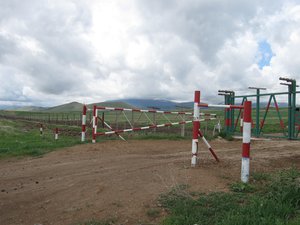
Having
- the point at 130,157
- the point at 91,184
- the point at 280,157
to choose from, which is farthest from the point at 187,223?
the point at 280,157

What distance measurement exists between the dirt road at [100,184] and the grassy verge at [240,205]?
28 centimetres

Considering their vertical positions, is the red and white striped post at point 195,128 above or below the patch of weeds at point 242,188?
above

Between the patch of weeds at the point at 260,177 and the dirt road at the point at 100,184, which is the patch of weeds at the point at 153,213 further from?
the patch of weeds at the point at 260,177

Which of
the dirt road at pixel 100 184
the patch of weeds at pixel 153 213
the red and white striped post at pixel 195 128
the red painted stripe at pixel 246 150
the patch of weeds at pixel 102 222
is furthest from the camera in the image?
the red and white striped post at pixel 195 128

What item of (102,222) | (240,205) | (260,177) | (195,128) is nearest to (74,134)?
(195,128)

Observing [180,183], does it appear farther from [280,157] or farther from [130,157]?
[280,157]

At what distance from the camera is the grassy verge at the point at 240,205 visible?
11.2 feet

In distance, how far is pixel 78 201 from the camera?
4.46 meters

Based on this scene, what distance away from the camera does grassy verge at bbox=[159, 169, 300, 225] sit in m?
A: 3.40

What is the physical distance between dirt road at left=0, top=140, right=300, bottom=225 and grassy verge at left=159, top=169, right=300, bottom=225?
0.28 m

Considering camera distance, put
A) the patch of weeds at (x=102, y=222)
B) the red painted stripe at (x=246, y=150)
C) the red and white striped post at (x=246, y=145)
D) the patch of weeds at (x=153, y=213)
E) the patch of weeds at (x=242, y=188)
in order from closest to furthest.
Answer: the patch of weeds at (x=102, y=222)
the patch of weeds at (x=153, y=213)
the patch of weeds at (x=242, y=188)
the red and white striped post at (x=246, y=145)
the red painted stripe at (x=246, y=150)

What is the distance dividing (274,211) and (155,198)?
5.15 feet

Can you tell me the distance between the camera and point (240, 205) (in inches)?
153

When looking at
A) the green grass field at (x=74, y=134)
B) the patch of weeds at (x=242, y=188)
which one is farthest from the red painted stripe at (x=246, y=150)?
the green grass field at (x=74, y=134)
